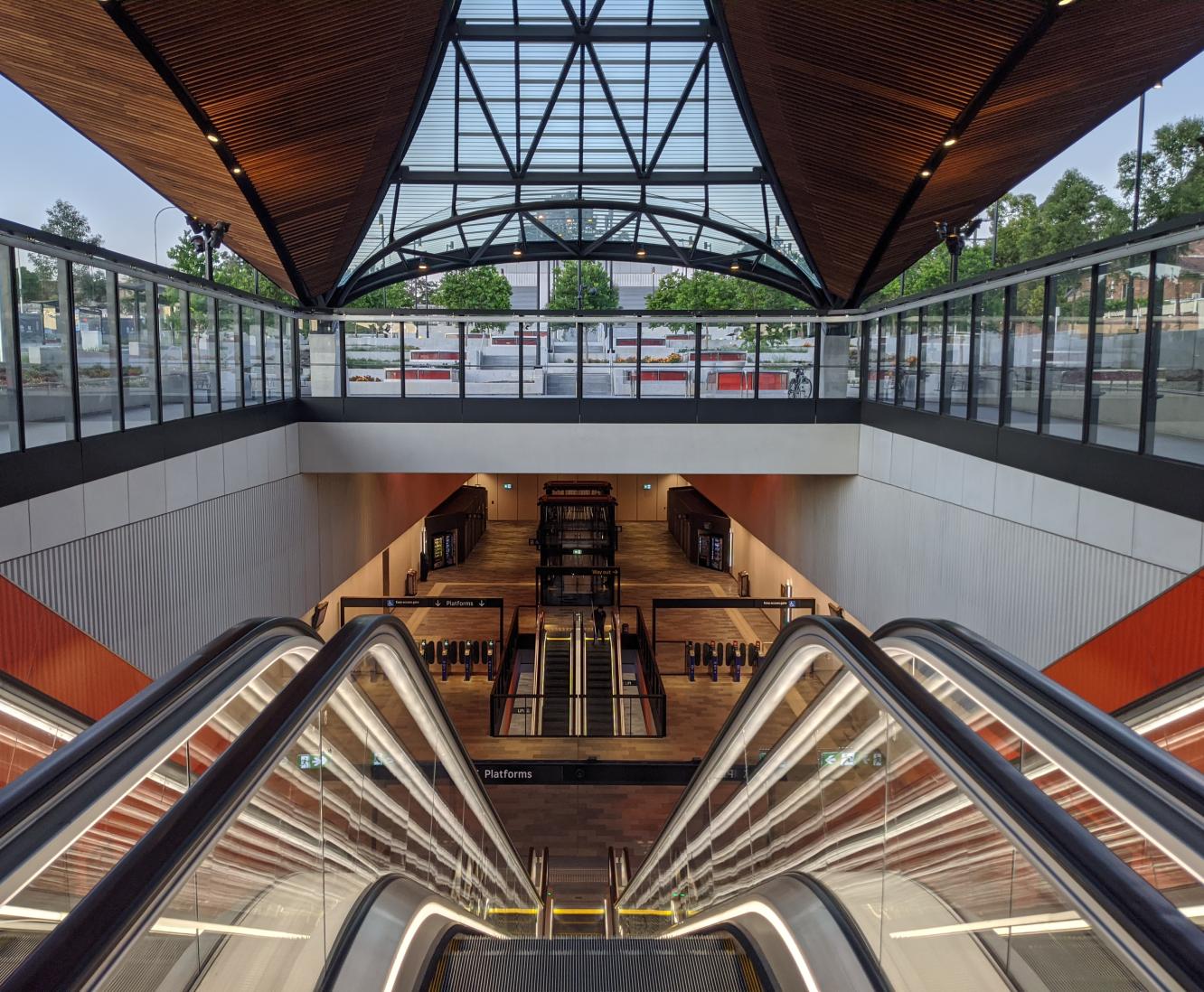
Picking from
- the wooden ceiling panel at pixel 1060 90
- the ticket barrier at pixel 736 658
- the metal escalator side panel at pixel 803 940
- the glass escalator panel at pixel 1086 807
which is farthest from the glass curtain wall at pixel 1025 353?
the ticket barrier at pixel 736 658

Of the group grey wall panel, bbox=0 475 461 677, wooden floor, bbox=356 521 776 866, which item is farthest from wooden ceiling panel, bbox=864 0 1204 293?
grey wall panel, bbox=0 475 461 677

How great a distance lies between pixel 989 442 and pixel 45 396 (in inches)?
445

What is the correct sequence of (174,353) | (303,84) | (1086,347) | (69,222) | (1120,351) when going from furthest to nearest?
(69,222) → (174,353) → (303,84) → (1086,347) → (1120,351)

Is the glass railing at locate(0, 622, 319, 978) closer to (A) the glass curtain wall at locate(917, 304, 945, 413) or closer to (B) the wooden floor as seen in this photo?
(B) the wooden floor

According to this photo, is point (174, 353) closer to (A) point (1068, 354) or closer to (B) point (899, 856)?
(A) point (1068, 354)

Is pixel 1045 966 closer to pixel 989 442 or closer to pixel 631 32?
pixel 989 442

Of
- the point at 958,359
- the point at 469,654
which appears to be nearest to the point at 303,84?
the point at 958,359

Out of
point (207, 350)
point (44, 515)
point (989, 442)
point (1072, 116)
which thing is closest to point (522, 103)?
point (207, 350)

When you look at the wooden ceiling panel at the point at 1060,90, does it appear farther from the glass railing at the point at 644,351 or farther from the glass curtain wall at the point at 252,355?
the glass curtain wall at the point at 252,355

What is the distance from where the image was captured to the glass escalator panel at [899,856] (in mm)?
2309

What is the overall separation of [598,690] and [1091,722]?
2101cm

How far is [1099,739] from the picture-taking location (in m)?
2.44

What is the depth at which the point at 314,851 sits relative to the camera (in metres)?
3.62

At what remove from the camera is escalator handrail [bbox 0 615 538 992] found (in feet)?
5.12
